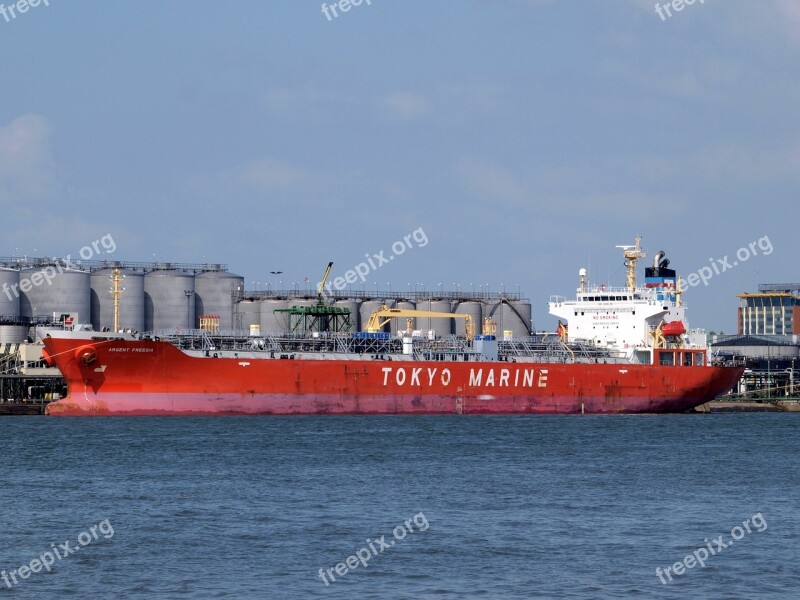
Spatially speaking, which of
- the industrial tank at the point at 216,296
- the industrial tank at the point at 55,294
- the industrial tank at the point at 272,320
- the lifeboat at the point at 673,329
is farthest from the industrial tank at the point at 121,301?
the lifeboat at the point at 673,329

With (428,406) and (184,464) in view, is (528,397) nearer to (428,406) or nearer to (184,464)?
(428,406)

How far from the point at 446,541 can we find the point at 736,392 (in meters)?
76.2

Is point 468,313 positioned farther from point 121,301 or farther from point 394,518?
point 394,518

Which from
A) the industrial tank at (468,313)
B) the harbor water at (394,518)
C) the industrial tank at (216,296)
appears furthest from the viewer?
the industrial tank at (468,313)

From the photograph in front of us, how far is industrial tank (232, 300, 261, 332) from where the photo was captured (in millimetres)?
89625

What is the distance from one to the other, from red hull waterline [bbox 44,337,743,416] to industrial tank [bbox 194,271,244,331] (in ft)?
96.4

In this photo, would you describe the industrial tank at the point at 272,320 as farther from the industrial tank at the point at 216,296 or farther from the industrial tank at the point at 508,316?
the industrial tank at the point at 508,316

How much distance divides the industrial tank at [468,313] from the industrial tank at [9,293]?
103 ft

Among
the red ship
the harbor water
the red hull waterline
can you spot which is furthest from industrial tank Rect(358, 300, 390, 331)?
the harbor water

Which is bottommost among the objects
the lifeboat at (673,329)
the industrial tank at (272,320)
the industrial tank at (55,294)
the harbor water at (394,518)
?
the harbor water at (394,518)

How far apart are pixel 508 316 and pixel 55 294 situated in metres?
34.3

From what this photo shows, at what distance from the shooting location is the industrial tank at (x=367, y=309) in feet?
308

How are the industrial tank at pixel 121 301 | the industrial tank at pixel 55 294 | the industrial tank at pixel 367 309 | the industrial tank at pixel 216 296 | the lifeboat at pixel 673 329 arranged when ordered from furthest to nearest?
the industrial tank at pixel 367 309 < the industrial tank at pixel 216 296 < the industrial tank at pixel 121 301 < the industrial tank at pixel 55 294 < the lifeboat at pixel 673 329

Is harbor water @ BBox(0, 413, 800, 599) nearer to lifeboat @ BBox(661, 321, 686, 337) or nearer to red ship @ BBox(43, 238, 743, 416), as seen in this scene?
red ship @ BBox(43, 238, 743, 416)
